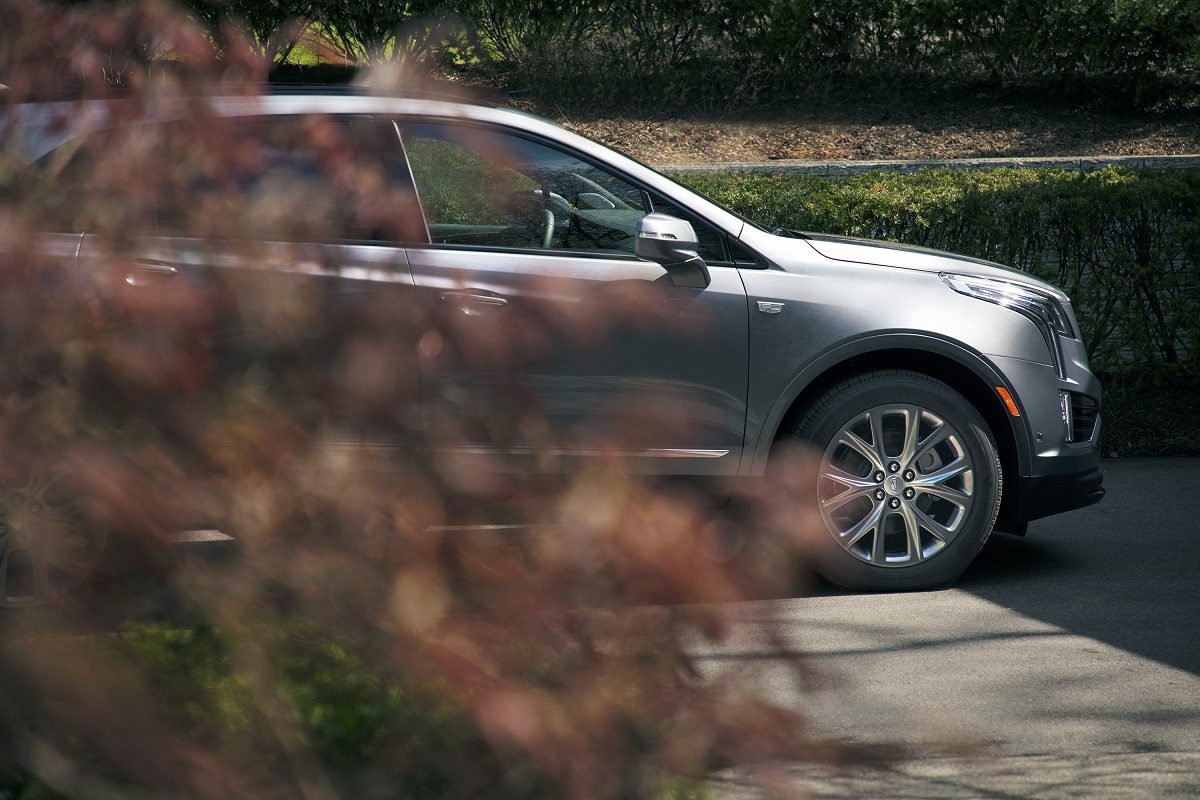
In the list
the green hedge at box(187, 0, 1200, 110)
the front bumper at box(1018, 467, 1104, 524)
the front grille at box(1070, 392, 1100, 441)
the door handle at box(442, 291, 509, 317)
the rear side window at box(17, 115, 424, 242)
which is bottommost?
the front bumper at box(1018, 467, 1104, 524)

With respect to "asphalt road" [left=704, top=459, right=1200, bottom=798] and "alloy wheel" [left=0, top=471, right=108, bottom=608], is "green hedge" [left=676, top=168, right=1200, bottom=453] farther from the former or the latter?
"alloy wheel" [left=0, top=471, right=108, bottom=608]

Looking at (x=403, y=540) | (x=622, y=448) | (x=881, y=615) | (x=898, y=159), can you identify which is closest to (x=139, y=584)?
(x=403, y=540)

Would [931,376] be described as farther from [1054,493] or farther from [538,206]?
[538,206]

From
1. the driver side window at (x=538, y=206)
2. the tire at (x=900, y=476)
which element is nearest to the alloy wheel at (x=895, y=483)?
the tire at (x=900, y=476)

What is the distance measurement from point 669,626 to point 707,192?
8.03 meters

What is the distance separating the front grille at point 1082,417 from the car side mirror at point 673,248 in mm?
1660

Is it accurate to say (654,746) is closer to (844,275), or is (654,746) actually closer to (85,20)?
(85,20)

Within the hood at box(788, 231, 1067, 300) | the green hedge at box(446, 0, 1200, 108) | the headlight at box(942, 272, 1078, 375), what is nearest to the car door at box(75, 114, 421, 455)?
the hood at box(788, 231, 1067, 300)

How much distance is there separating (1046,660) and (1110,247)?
178 inches

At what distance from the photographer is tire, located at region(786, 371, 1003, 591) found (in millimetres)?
5246

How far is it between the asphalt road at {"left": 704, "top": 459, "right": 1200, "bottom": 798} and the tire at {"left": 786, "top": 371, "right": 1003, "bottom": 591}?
0.15m

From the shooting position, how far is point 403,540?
1.58 metres

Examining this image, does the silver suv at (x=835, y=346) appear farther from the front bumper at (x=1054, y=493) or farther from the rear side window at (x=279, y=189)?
the rear side window at (x=279, y=189)

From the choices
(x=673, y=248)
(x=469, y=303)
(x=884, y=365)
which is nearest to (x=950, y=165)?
(x=884, y=365)
